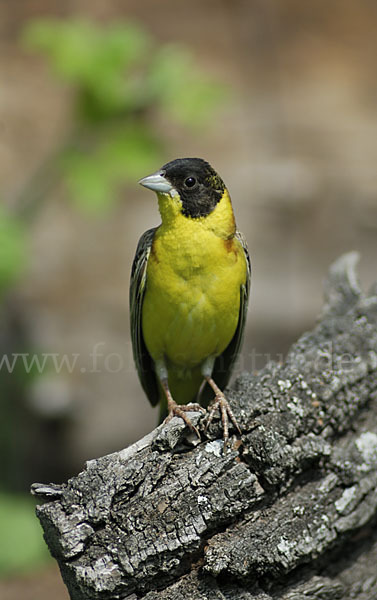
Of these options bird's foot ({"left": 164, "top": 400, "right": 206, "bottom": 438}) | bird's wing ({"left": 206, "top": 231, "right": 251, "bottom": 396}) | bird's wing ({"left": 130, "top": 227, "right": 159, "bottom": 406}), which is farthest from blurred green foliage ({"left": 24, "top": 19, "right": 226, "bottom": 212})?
bird's foot ({"left": 164, "top": 400, "right": 206, "bottom": 438})

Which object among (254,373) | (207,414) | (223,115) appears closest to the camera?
(207,414)

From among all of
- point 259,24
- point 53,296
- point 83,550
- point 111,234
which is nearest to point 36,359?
point 53,296

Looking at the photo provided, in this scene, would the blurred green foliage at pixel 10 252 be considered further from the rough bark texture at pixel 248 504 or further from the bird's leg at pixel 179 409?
the rough bark texture at pixel 248 504

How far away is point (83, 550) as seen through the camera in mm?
3217

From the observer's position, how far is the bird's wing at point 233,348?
15.7 feet

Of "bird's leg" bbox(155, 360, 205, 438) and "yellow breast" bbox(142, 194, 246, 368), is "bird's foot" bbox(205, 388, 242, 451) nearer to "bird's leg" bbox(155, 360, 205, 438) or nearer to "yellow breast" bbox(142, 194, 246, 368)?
"bird's leg" bbox(155, 360, 205, 438)

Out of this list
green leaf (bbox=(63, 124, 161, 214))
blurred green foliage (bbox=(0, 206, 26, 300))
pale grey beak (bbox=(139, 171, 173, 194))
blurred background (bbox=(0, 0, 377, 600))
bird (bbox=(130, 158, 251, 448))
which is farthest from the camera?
blurred background (bbox=(0, 0, 377, 600))

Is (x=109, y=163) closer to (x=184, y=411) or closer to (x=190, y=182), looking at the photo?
(x=190, y=182)

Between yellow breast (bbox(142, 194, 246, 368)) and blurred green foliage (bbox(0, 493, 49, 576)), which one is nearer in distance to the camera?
yellow breast (bbox(142, 194, 246, 368))

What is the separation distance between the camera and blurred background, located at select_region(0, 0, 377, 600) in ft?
22.1

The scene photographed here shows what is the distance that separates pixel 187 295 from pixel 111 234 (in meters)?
6.65

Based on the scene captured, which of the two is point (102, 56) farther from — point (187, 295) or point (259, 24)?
point (259, 24)

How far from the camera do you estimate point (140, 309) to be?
4738mm

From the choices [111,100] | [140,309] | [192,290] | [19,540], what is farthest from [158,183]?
[19,540]
